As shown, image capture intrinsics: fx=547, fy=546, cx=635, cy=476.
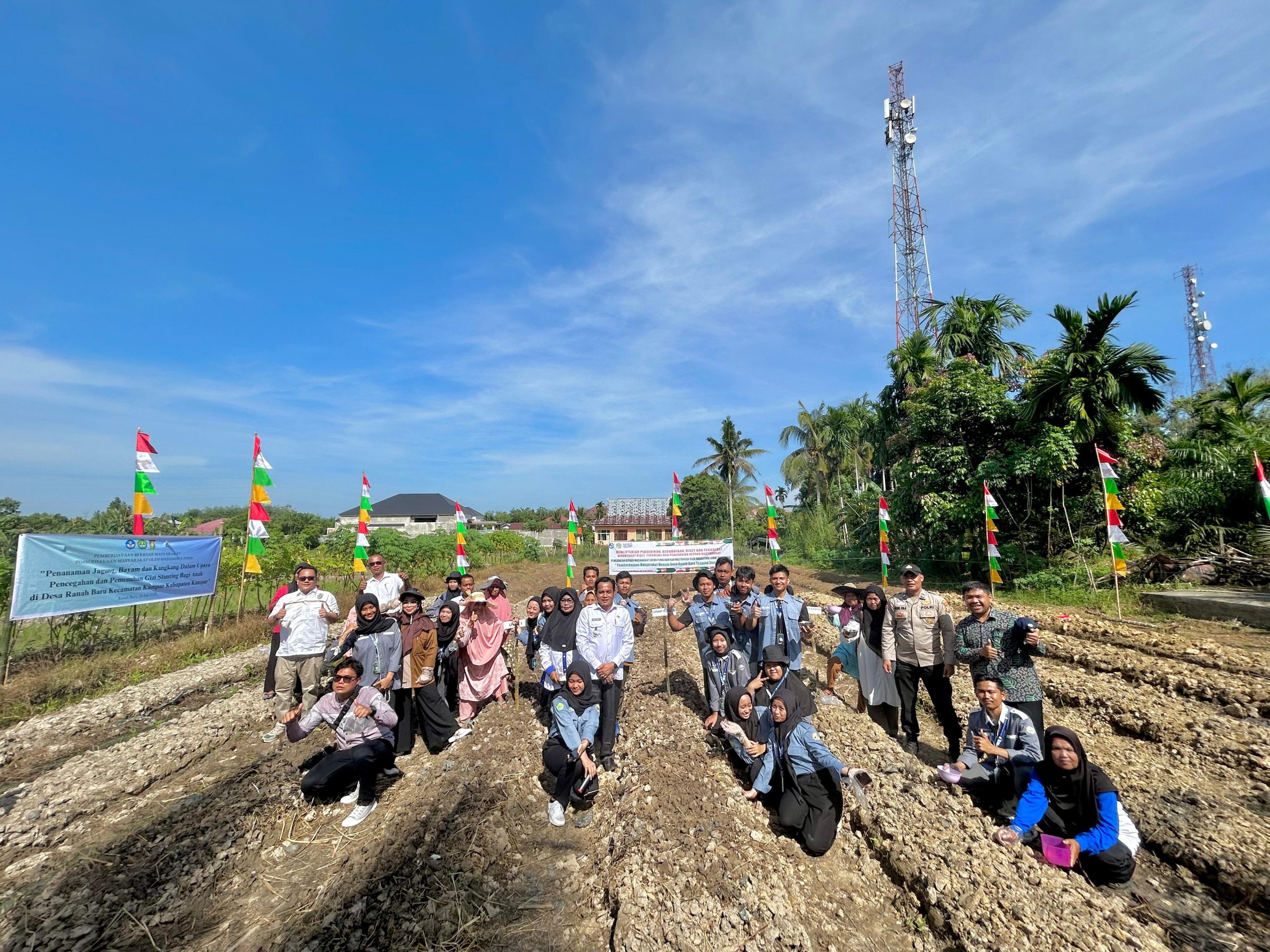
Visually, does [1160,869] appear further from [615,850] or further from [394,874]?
[394,874]

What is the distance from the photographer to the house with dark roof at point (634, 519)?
40812mm

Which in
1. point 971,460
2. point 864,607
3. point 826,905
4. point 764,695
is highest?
point 971,460

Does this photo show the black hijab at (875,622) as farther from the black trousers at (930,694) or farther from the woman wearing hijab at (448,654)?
the woman wearing hijab at (448,654)

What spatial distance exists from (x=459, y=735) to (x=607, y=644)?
6.40 ft

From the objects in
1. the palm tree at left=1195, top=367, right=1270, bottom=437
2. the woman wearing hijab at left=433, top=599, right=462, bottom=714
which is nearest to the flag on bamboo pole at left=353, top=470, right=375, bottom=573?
the woman wearing hijab at left=433, top=599, right=462, bottom=714

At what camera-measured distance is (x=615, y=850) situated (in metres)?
3.74

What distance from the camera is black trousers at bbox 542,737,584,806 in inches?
175

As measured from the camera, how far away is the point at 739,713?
16.2 ft

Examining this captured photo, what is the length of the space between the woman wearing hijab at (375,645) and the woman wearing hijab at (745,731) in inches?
125

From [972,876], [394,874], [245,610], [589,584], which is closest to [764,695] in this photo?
[972,876]

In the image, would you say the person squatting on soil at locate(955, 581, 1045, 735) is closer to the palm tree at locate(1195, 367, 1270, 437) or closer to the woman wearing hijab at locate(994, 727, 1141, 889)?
the woman wearing hijab at locate(994, 727, 1141, 889)

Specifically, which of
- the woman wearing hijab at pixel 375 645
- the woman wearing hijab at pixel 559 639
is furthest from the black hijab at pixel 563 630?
the woman wearing hijab at pixel 375 645

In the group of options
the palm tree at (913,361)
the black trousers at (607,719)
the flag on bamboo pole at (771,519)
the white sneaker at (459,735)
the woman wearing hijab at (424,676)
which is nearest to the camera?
the black trousers at (607,719)

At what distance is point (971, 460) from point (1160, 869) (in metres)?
13.5
